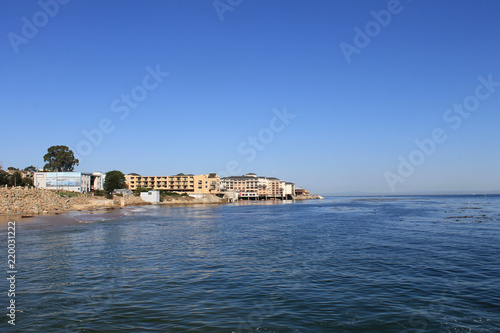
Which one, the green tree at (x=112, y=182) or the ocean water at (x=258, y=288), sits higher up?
the green tree at (x=112, y=182)

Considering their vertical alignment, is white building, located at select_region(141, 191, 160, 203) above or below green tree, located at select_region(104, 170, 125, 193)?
below

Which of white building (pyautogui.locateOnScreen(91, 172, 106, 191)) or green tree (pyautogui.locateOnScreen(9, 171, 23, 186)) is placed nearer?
green tree (pyautogui.locateOnScreen(9, 171, 23, 186))

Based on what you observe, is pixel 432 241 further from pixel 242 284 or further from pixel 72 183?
pixel 72 183

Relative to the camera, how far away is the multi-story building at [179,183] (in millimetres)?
170000

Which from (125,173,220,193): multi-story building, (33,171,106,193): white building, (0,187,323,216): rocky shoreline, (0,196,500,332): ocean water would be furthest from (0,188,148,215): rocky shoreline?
(125,173,220,193): multi-story building

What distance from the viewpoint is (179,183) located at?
17188 centimetres

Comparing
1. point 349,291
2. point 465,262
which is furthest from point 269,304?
point 465,262

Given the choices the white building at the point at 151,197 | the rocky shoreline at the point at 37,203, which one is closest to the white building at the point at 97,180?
the white building at the point at 151,197

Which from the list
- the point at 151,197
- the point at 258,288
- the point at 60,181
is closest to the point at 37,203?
the point at 60,181

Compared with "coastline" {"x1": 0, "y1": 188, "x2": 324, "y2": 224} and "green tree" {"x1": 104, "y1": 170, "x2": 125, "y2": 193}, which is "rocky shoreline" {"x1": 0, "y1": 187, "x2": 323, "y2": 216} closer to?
"coastline" {"x1": 0, "y1": 188, "x2": 324, "y2": 224}

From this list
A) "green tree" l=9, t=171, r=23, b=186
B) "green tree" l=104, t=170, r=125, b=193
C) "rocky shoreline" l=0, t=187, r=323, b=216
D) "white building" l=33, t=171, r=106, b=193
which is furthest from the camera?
"green tree" l=104, t=170, r=125, b=193

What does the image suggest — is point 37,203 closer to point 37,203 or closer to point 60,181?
point 37,203

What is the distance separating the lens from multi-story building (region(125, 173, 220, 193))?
558ft

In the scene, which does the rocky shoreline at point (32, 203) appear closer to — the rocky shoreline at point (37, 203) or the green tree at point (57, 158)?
the rocky shoreline at point (37, 203)
